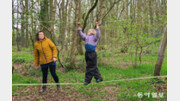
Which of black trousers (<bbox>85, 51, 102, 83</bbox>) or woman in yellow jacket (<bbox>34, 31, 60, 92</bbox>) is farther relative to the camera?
woman in yellow jacket (<bbox>34, 31, 60, 92</bbox>)

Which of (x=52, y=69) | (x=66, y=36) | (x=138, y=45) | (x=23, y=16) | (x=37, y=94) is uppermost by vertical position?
(x=23, y=16)

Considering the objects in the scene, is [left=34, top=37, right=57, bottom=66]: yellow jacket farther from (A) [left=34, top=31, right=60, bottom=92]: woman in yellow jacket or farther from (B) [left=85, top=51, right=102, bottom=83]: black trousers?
(B) [left=85, top=51, right=102, bottom=83]: black trousers

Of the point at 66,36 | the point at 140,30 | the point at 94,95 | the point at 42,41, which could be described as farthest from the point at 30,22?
the point at 140,30

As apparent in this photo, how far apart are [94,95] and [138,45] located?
3691 mm

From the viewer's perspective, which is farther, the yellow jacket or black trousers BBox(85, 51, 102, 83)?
the yellow jacket

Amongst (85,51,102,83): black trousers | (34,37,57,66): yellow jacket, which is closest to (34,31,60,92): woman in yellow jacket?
(34,37,57,66): yellow jacket

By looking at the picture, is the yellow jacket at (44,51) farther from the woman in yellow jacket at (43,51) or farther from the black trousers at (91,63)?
the black trousers at (91,63)

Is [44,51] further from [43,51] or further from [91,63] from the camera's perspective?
[91,63]

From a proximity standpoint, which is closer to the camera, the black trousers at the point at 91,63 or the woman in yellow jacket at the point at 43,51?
the black trousers at the point at 91,63

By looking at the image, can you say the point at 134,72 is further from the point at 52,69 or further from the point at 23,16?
the point at 23,16

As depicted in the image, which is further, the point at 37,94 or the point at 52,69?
the point at 37,94

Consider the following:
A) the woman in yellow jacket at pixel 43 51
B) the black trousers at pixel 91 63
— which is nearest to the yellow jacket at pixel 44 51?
the woman in yellow jacket at pixel 43 51

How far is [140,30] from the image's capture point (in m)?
6.60

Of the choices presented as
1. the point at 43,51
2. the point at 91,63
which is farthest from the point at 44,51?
the point at 91,63
